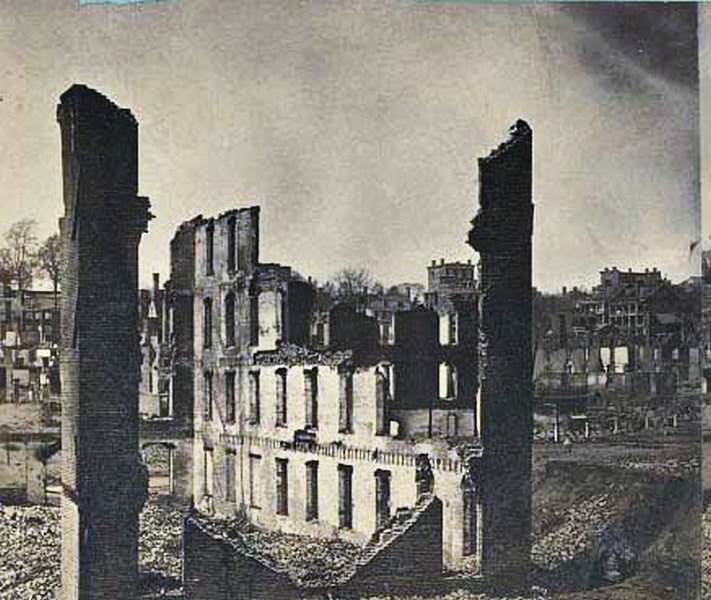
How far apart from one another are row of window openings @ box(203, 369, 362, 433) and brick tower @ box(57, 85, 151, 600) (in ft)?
0.80

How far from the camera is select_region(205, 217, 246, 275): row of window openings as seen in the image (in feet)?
16.3

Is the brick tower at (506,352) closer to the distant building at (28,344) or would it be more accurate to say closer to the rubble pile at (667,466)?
the rubble pile at (667,466)

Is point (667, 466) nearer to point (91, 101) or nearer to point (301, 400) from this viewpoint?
point (301, 400)

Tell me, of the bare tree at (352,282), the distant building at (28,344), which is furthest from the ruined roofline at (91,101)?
the bare tree at (352,282)

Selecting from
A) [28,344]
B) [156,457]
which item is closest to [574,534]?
[156,457]

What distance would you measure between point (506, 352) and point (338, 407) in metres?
0.62

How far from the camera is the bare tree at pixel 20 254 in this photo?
479 centimetres

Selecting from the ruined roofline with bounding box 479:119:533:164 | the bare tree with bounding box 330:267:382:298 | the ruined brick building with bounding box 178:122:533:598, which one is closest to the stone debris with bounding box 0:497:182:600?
the ruined brick building with bounding box 178:122:533:598

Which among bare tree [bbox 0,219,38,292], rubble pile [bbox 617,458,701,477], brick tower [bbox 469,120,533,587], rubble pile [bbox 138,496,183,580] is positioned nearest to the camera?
bare tree [bbox 0,219,38,292]

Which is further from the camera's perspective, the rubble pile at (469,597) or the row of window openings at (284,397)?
the rubble pile at (469,597)

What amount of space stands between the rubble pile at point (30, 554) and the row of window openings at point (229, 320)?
0.72 meters

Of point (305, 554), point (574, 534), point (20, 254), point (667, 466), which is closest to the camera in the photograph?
point (20, 254)

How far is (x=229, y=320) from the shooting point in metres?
5.00

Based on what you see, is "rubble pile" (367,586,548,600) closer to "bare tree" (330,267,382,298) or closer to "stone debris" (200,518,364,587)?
"stone debris" (200,518,364,587)
